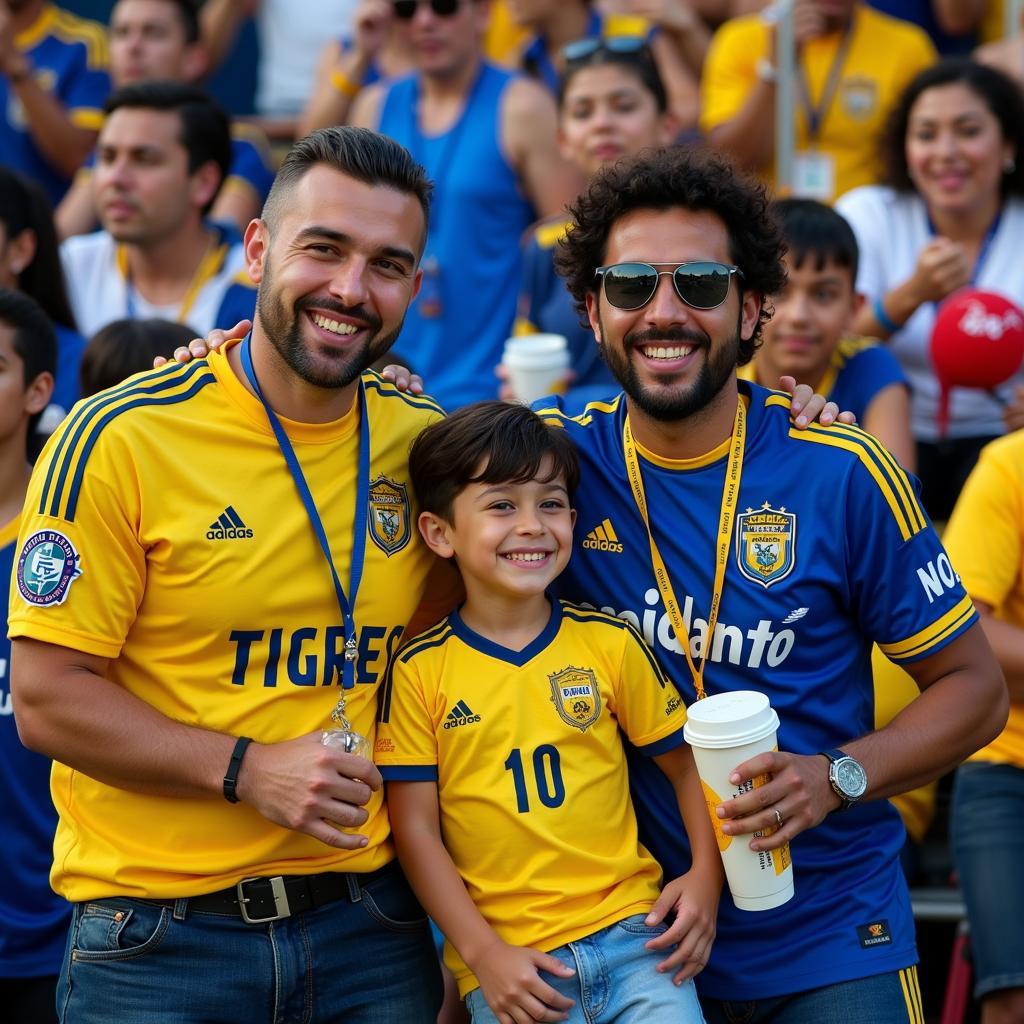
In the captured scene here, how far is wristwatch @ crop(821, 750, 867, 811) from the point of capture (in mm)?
3053

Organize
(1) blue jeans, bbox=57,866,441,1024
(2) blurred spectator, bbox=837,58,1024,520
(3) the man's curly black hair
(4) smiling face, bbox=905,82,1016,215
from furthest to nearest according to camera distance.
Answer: (4) smiling face, bbox=905,82,1016,215
(2) blurred spectator, bbox=837,58,1024,520
(3) the man's curly black hair
(1) blue jeans, bbox=57,866,441,1024

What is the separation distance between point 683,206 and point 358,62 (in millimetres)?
4512

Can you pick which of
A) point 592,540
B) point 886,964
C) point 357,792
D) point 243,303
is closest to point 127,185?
point 243,303

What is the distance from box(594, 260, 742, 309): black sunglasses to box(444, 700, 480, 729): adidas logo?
3.10 ft

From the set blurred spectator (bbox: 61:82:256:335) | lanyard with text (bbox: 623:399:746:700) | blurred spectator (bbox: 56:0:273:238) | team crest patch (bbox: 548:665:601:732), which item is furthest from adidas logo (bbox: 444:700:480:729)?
blurred spectator (bbox: 56:0:273:238)

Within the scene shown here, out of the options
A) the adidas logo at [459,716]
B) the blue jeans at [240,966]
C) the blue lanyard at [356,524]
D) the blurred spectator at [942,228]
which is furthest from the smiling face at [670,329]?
the blurred spectator at [942,228]

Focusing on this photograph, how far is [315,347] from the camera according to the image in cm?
309

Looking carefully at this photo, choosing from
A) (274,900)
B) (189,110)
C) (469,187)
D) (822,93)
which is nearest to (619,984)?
(274,900)

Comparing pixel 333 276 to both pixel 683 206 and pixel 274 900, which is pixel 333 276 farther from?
pixel 274 900

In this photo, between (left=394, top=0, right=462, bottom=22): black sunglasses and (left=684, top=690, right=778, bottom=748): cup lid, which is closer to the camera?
(left=684, top=690, right=778, bottom=748): cup lid

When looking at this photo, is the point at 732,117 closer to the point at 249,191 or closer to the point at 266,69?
the point at 249,191

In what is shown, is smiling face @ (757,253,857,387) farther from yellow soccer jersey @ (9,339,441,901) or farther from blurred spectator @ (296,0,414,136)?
blurred spectator @ (296,0,414,136)

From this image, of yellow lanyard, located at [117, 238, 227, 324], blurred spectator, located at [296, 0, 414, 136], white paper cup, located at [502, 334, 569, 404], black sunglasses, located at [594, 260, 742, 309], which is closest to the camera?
black sunglasses, located at [594, 260, 742, 309]

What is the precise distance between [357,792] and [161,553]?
610mm
